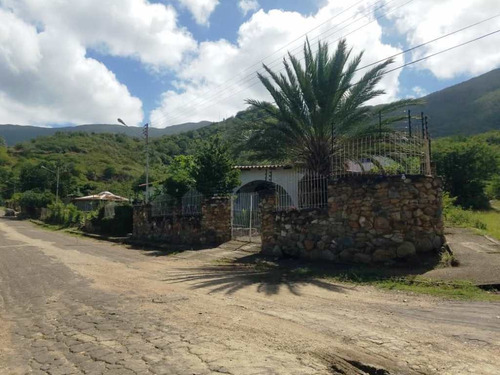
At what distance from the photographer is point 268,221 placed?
527 inches

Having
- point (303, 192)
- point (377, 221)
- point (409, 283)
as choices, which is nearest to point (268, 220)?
point (303, 192)

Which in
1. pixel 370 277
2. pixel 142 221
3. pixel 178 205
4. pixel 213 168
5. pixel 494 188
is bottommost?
pixel 370 277

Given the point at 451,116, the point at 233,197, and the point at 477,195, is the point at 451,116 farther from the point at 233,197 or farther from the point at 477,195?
the point at 233,197

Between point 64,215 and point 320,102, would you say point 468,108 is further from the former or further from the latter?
point 320,102

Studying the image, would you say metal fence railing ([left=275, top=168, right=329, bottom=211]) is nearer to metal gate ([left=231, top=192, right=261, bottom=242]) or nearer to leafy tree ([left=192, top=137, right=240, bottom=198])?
metal gate ([left=231, top=192, right=261, bottom=242])

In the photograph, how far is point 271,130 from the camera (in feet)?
47.6

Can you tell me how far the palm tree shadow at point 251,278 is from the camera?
8501mm

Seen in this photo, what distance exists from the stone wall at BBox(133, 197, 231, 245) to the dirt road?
7.43 meters

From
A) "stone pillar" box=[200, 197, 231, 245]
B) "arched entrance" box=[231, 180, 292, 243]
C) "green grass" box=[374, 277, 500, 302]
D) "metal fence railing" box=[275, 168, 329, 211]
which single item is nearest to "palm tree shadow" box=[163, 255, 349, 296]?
"green grass" box=[374, 277, 500, 302]

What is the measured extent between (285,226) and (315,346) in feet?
26.8

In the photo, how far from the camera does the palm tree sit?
13945 mm

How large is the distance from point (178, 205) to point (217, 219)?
3.87 metres

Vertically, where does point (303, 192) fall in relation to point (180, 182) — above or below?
below

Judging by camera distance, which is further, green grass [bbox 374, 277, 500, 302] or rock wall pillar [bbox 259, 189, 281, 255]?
rock wall pillar [bbox 259, 189, 281, 255]
